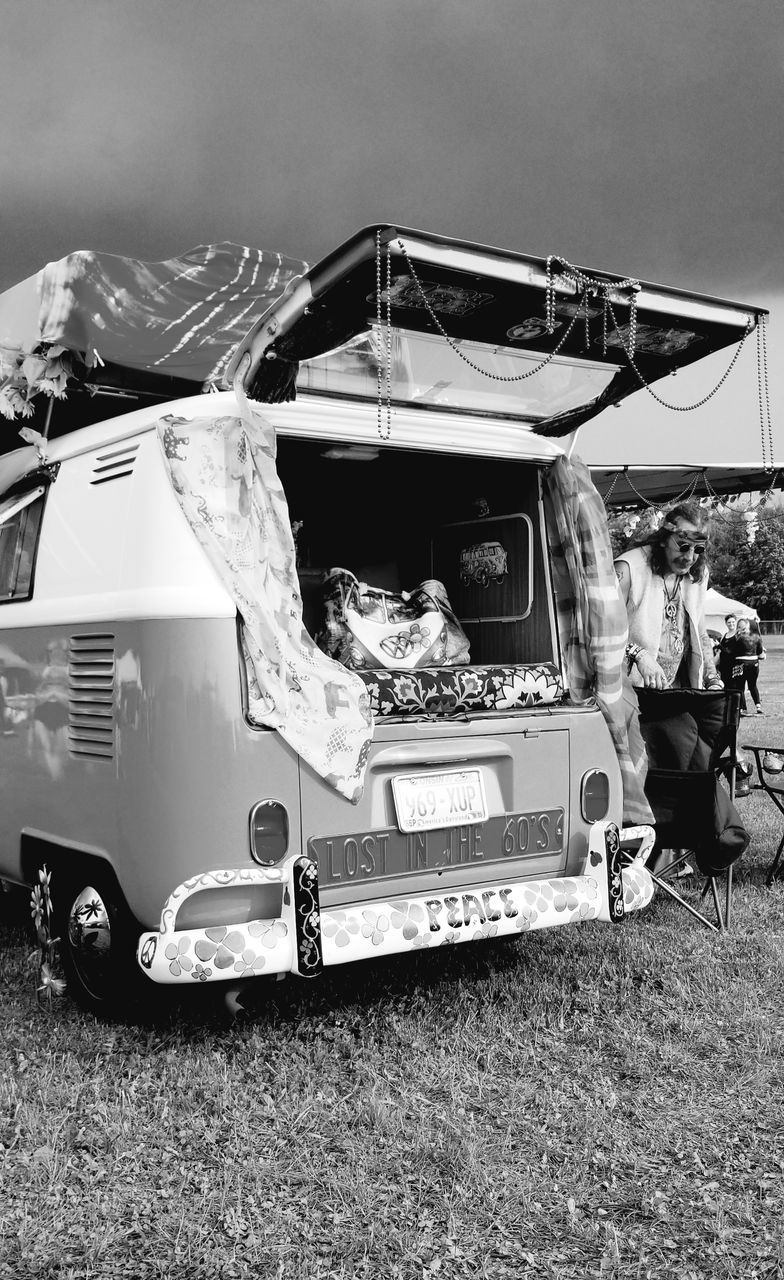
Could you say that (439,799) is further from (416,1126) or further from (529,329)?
(529,329)

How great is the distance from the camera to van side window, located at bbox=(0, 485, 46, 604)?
4238 millimetres

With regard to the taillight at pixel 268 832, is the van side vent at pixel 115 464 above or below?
above

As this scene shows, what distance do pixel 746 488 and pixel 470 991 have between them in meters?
6.06

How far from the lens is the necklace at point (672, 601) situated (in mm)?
5598

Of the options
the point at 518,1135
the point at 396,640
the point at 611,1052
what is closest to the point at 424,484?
the point at 396,640

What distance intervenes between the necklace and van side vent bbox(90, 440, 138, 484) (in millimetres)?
2979

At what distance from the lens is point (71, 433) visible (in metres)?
4.21

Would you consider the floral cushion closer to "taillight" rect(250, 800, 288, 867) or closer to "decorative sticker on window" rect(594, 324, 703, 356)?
"taillight" rect(250, 800, 288, 867)

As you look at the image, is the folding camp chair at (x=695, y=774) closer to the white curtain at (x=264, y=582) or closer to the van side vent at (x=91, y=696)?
the white curtain at (x=264, y=582)

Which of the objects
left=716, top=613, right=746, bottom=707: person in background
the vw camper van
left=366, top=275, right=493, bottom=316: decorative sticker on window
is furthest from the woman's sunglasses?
left=716, top=613, right=746, bottom=707: person in background

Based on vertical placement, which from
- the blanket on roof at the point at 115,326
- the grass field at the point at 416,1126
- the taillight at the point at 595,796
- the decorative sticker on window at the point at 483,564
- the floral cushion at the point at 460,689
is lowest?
the grass field at the point at 416,1126

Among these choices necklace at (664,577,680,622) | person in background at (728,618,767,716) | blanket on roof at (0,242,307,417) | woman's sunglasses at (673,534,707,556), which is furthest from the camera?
person in background at (728,618,767,716)

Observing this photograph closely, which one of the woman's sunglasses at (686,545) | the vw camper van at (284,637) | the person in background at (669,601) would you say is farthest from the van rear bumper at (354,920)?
the woman's sunglasses at (686,545)

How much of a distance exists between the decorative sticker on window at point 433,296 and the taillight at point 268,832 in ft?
5.23
